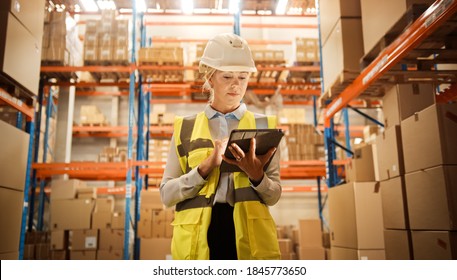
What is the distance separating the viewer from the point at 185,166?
168 centimetres

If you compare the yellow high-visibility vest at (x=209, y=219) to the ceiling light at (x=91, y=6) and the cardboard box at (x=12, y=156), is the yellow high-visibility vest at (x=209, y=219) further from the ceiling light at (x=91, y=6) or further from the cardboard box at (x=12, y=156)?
the ceiling light at (x=91, y=6)

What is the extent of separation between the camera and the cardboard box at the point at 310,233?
7422mm

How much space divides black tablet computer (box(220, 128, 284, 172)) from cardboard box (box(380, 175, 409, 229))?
7.16 ft

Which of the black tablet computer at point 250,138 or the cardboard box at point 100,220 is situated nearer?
the black tablet computer at point 250,138

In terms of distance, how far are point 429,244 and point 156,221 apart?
5371 millimetres

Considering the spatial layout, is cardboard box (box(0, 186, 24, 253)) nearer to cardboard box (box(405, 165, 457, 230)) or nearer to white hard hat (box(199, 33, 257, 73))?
white hard hat (box(199, 33, 257, 73))

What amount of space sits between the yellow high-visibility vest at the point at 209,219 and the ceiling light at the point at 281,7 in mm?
7856

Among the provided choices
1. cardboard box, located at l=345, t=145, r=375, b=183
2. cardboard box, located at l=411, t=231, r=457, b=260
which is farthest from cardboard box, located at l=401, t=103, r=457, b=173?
cardboard box, located at l=345, t=145, r=375, b=183

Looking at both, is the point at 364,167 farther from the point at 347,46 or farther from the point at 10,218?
the point at 10,218

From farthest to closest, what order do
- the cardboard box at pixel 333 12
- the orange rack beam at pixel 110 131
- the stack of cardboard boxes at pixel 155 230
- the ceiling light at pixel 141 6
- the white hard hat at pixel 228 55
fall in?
the orange rack beam at pixel 110 131, the ceiling light at pixel 141 6, the stack of cardboard boxes at pixel 155 230, the cardboard box at pixel 333 12, the white hard hat at pixel 228 55

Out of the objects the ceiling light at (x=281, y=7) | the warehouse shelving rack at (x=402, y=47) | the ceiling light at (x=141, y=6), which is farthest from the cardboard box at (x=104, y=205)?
the ceiling light at (x=281, y=7)

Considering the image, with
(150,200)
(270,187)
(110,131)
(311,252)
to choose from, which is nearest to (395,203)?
(270,187)

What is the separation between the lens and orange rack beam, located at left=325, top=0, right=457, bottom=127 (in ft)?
8.60
